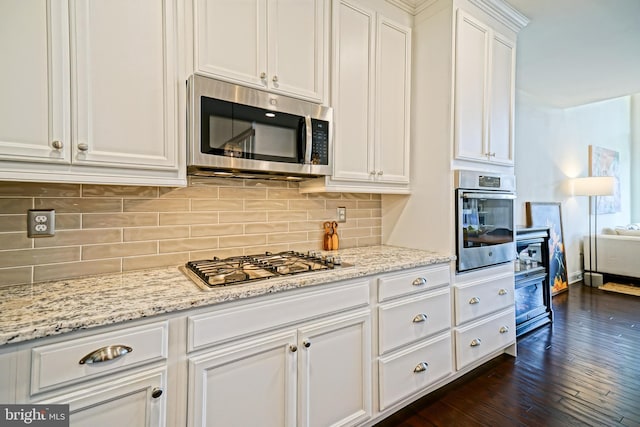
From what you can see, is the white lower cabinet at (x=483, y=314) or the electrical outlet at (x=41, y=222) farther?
the white lower cabinet at (x=483, y=314)

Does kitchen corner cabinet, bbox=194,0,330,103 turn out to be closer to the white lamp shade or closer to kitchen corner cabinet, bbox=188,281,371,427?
kitchen corner cabinet, bbox=188,281,371,427

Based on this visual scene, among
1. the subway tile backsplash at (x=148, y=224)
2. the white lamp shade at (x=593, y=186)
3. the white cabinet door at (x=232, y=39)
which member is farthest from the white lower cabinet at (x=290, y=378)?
the white lamp shade at (x=593, y=186)

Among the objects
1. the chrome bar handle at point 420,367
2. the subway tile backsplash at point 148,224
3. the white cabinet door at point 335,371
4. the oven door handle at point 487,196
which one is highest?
the oven door handle at point 487,196

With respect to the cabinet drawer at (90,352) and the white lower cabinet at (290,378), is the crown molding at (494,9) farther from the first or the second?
the cabinet drawer at (90,352)

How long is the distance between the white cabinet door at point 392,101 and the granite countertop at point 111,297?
86 centimetres

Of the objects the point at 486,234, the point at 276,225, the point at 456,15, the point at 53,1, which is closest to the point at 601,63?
the point at 456,15

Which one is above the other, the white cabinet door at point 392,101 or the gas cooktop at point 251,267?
the white cabinet door at point 392,101

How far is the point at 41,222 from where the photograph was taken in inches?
53.9

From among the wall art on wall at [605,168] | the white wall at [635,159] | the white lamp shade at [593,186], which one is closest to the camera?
the white lamp shade at [593,186]

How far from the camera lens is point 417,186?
233 cm

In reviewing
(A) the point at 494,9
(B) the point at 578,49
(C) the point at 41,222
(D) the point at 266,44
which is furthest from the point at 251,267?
(B) the point at 578,49

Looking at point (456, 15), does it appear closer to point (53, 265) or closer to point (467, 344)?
point (467, 344)

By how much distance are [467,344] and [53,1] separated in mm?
2889

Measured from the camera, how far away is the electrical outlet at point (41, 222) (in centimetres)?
135
